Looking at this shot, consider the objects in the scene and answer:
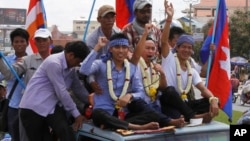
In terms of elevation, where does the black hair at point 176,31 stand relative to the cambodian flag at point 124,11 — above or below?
below

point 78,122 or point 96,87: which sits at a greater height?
point 96,87

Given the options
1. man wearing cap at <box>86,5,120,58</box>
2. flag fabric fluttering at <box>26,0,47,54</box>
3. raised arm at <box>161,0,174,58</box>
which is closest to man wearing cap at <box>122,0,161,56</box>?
man wearing cap at <box>86,5,120,58</box>

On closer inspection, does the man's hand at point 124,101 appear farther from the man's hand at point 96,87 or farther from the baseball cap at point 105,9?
the baseball cap at point 105,9

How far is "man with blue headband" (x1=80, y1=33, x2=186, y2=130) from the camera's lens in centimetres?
484

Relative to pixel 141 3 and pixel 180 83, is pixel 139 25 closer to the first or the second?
pixel 141 3

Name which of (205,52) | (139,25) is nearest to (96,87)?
(139,25)

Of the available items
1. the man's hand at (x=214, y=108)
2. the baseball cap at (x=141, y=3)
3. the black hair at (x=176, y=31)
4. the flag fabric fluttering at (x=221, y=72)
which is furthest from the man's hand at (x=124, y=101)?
the flag fabric fluttering at (x=221, y=72)

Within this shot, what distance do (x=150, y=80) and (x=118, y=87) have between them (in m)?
0.51

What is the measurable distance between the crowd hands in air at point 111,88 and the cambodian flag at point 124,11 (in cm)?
218

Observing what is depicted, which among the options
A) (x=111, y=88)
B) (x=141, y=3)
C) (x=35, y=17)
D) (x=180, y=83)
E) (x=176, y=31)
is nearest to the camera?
(x=111, y=88)

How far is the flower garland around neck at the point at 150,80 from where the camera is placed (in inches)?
210

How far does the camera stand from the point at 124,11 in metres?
7.83

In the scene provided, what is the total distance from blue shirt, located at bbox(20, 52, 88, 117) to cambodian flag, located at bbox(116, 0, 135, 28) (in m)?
2.88

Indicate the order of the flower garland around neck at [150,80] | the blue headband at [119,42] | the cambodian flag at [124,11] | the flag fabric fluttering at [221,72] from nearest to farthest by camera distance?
the blue headband at [119,42] → the flower garland around neck at [150,80] → the flag fabric fluttering at [221,72] → the cambodian flag at [124,11]
